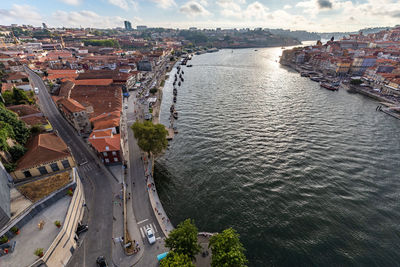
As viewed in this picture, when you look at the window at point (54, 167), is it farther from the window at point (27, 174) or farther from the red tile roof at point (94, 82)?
the red tile roof at point (94, 82)

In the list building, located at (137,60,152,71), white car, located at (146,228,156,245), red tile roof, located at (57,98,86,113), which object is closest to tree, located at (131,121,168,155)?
white car, located at (146,228,156,245)

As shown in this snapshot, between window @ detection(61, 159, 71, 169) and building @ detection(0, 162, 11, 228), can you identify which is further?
window @ detection(61, 159, 71, 169)

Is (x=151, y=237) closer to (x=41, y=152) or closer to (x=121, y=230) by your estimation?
(x=121, y=230)

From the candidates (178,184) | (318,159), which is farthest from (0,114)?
(318,159)

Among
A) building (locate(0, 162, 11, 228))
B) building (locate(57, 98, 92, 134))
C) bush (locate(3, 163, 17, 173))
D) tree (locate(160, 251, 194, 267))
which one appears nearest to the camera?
tree (locate(160, 251, 194, 267))

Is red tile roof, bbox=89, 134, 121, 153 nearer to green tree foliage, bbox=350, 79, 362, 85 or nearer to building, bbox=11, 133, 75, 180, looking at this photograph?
building, bbox=11, 133, 75, 180
